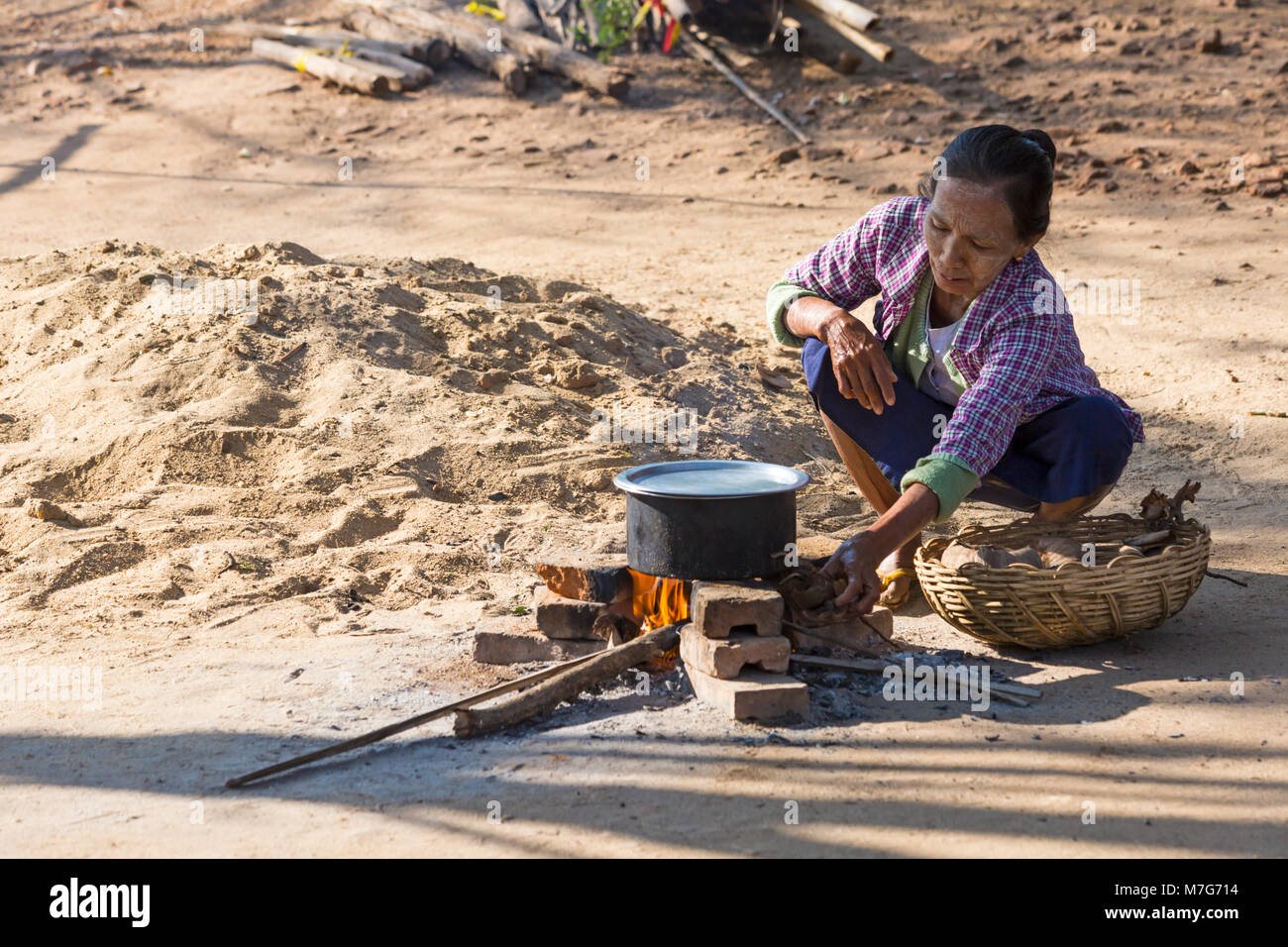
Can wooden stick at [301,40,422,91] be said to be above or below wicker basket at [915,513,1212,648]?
above

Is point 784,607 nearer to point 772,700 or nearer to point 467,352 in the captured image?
point 772,700

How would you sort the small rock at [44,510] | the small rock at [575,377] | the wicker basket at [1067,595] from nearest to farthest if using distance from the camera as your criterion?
the wicker basket at [1067,595]
the small rock at [44,510]
the small rock at [575,377]

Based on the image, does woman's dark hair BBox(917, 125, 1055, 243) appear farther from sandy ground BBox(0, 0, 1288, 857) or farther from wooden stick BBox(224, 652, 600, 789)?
wooden stick BBox(224, 652, 600, 789)

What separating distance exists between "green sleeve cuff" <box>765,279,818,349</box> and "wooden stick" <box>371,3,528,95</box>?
8.41m

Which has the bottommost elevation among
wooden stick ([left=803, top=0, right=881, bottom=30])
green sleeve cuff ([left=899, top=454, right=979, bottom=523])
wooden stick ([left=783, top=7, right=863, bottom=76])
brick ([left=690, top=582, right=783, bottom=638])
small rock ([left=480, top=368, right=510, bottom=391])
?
small rock ([left=480, top=368, right=510, bottom=391])

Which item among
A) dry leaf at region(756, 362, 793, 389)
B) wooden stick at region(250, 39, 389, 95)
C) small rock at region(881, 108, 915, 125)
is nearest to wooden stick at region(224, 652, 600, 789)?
dry leaf at region(756, 362, 793, 389)

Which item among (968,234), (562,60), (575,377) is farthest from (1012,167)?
(562,60)

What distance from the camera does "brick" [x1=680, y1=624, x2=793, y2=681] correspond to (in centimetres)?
288

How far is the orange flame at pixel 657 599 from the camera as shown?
10.5 ft

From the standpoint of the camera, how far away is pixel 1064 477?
338 cm

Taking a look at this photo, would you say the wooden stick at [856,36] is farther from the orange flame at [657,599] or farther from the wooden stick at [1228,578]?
the orange flame at [657,599]

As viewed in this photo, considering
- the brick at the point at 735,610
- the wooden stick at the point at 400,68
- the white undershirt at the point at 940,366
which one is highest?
the wooden stick at the point at 400,68

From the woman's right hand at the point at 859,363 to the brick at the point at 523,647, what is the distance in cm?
97

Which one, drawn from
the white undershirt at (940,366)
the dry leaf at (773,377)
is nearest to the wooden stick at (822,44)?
the dry leaf at (773,377)
